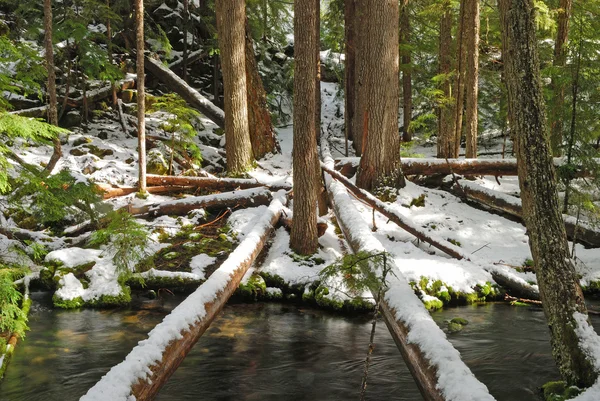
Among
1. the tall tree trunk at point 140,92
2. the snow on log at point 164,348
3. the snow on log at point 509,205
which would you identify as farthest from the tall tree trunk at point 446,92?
the snow on log at point 164,348

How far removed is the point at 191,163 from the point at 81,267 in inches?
243

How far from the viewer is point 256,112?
1647 cm

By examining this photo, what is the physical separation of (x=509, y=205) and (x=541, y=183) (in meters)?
6.89

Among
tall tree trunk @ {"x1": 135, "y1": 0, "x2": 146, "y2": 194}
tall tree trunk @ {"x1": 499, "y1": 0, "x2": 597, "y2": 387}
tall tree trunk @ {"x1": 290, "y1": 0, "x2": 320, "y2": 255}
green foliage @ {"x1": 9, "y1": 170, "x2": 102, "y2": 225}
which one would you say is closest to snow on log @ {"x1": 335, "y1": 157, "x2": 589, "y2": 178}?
tall tree trunk @ {"x1": 290, "y1": 0, "x2": 320, "y2": 255}

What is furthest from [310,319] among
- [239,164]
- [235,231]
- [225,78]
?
[225,78]

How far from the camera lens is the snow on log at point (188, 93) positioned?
17109mm

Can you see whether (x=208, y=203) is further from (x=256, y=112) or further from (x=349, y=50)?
(x=349, y=50)

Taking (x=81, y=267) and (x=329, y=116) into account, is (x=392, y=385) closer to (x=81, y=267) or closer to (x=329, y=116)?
(x=81, y=267)

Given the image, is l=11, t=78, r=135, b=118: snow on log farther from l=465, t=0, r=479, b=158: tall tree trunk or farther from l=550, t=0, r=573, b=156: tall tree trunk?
l=550, t=0, r=573, b=156: tall tree trunk

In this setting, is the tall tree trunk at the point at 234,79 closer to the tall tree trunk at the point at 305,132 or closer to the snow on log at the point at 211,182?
the snow on log at the point at 211,182

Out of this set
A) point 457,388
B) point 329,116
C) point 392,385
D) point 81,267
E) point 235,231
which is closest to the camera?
point 457,388

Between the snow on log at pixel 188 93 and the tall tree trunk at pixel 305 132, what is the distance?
901 centimetres

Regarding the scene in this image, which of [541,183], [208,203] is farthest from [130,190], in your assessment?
[541,183]

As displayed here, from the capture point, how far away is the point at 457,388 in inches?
142
